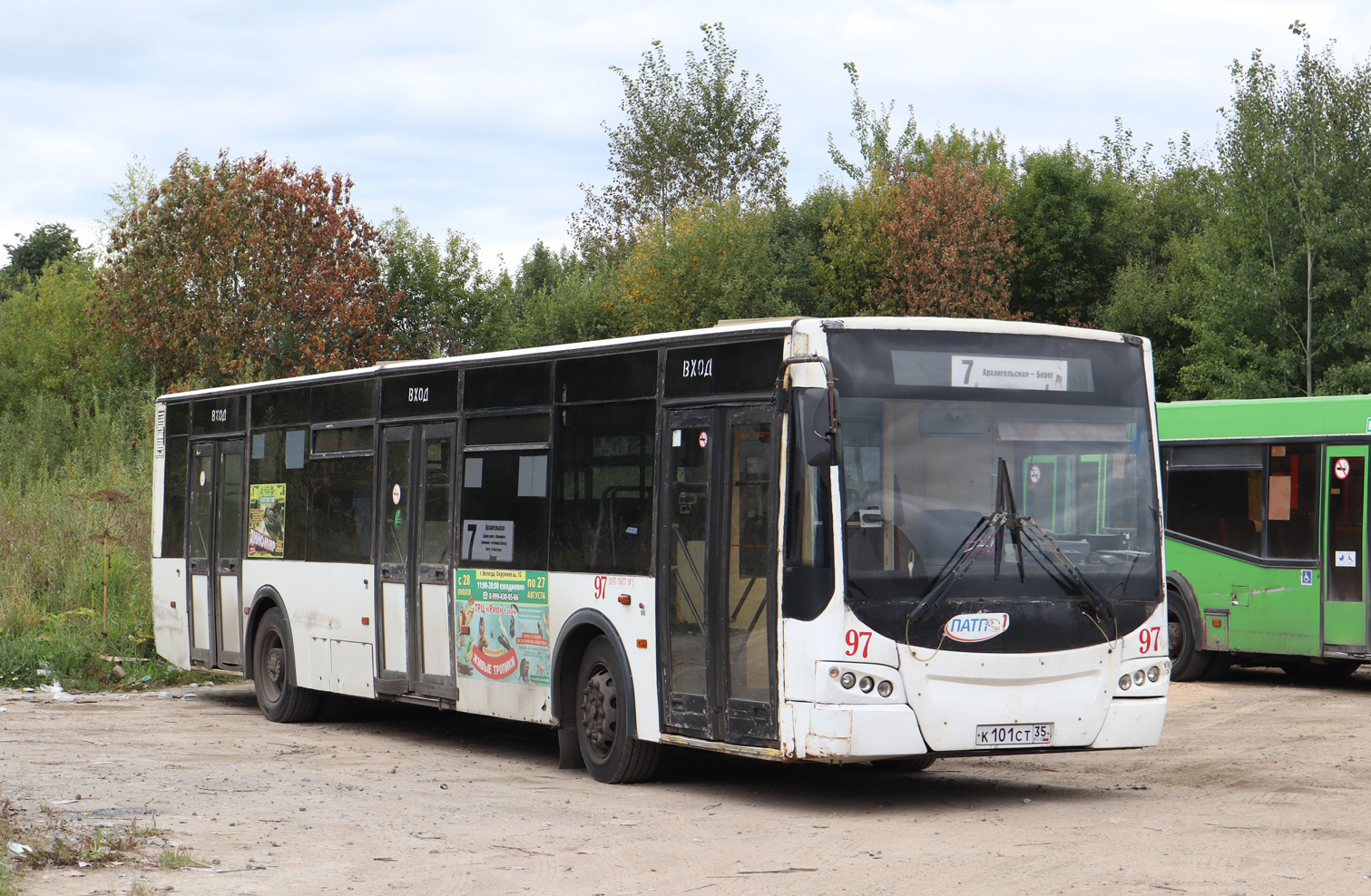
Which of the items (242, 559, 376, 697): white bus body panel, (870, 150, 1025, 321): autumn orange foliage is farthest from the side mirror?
(870, 150, 1025, 321): autumn orange foliage

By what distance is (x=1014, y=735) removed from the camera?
32.3ft

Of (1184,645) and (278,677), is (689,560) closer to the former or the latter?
(278,677)

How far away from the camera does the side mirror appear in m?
9.38

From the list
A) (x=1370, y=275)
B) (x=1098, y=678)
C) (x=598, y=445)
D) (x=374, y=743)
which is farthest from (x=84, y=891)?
(x=1370, y=275)

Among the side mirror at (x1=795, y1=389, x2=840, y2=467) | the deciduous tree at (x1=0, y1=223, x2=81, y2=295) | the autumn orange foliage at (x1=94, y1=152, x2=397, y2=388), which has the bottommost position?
the side mirror at (x1=795, y1=389, x2=840, y2=467)

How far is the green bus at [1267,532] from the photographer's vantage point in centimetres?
1738

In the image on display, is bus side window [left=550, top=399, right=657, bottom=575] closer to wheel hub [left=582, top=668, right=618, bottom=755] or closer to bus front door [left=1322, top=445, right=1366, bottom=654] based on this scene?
wheel hub [left=582, top=668, right=618, bottom=755]

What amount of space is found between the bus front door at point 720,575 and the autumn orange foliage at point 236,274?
30.5 m

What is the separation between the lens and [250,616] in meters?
16.4

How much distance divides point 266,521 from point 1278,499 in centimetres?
1074

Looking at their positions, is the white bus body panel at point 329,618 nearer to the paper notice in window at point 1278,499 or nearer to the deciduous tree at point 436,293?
the paper notice in window at point 1278,499

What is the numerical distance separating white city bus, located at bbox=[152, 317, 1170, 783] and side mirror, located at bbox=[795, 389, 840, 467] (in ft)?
0.07

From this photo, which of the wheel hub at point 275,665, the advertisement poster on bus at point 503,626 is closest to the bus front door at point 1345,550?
the advertisement poster on bus at point 503,626

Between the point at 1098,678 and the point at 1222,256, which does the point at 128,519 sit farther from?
the point at 1222,256
